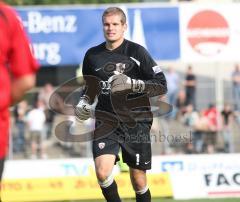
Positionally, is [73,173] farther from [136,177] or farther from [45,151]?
[136,177]

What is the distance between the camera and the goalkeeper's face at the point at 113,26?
710 centimetres

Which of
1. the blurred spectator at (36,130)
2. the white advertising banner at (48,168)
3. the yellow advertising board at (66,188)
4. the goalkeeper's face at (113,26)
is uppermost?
the goalkeeper's face at (113,26)

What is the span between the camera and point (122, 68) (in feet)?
23.9

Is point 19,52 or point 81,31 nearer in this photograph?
point 19,52

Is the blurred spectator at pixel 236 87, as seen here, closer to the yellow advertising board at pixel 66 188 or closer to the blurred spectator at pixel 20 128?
the yellow advertising board at pixel 66 188

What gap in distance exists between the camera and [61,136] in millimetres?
12977

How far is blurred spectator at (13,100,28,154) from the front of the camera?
13.2 m

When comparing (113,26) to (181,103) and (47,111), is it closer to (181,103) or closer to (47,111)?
(47,111)

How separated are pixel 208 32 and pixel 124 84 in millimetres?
7328

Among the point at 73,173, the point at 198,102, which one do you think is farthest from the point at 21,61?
the point at 198,102

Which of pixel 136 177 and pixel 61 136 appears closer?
pixel 136 177

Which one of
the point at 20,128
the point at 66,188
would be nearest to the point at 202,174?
the point at 66,188

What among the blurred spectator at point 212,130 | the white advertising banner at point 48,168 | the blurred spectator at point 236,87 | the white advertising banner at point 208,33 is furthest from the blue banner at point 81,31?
the white advertising banner at point 48,168

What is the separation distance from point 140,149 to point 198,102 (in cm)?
780
